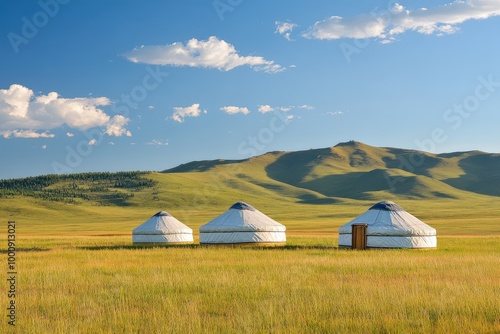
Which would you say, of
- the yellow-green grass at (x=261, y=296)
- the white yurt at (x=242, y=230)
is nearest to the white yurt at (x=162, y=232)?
the white yurt at (x=242, y=230)

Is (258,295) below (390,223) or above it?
below

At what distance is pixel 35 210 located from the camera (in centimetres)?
12925

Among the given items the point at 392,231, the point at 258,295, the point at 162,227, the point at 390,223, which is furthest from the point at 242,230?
the point at 258,295

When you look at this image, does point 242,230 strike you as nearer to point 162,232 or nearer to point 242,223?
point 242,223

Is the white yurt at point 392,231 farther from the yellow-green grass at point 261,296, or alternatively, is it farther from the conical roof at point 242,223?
the yellow-green grass at point 261,296

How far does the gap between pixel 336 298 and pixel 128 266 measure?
9381 mm

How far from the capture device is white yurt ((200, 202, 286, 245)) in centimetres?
3078

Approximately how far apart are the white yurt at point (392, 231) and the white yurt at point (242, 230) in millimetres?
3740

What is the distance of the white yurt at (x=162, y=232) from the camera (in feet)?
114

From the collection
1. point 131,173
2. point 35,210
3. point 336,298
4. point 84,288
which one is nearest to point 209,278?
point 84,288

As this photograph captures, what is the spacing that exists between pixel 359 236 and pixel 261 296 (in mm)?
16334

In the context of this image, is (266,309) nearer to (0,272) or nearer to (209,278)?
Result: (209,278)

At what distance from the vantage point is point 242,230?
Answer: 1208 inches

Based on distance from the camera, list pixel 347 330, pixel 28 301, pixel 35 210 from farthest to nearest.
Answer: pixel 35 210, pixel 28 301, pixel 347 330
